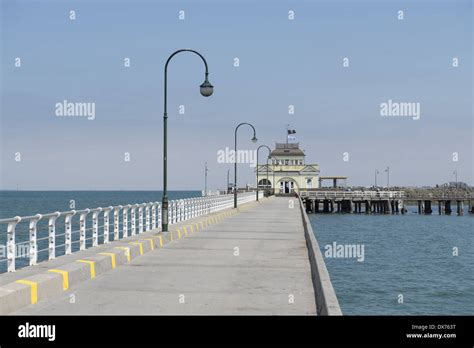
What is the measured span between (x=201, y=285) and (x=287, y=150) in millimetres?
121160

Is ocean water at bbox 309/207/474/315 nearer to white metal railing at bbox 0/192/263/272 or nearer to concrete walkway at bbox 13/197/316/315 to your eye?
concrete walkway at bbox 13/197/316/315

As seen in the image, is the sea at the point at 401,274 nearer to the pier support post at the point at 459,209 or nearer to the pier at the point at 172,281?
the pier at the point at 172,281

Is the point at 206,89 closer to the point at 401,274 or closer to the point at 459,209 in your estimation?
the point at 401,274

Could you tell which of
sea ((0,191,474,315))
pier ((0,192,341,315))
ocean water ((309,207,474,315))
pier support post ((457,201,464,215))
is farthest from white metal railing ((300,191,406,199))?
pier ((0,192,341,315))

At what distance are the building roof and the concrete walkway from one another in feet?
363

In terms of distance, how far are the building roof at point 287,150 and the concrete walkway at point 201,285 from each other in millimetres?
110619

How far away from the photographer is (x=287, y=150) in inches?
5226

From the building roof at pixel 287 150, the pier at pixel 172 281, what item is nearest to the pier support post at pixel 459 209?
the building roof at pixel 287 150

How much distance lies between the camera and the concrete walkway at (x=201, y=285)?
392 inches

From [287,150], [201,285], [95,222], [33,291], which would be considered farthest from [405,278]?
[287,150]
